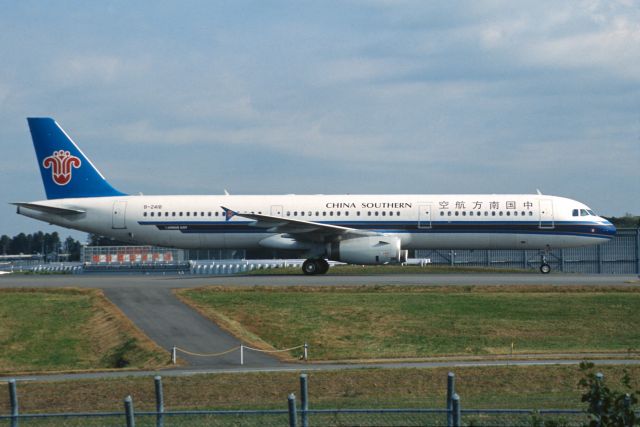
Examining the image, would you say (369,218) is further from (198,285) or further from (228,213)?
(198,285)

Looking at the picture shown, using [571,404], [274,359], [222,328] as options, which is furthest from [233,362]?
[571,404]

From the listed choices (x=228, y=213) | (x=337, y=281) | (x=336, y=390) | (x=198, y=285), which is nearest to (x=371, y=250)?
(x=337, y=281)

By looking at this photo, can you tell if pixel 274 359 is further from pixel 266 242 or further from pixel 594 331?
pixel 266 242

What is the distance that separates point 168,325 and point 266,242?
16205 millimetres

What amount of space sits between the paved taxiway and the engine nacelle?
1.04 metres

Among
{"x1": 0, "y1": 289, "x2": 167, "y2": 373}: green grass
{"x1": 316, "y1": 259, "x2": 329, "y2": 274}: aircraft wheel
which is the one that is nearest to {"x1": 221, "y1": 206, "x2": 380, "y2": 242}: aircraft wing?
{"x1": 316, "y1": 259, "x2": 329, "y2": 274}: aircraft wheel

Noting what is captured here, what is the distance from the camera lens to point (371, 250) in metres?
44.9

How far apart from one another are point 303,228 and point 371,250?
3.78 metres

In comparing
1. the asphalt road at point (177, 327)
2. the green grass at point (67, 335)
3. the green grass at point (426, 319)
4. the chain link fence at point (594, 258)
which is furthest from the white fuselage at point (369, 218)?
the chain link fence at point (594, 258)

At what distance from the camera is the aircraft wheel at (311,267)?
1891 inches

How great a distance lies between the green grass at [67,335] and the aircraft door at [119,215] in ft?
33.3

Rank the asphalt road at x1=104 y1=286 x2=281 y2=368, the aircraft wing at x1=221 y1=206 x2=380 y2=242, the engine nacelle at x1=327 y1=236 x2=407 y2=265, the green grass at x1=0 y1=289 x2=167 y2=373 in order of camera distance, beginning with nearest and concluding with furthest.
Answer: the asphalt road at x1=104 y1=286 x2=281 y2=368
the green grass at x1=0 y1=289 x2=167 y2=373
the aircraft wing at x1=221 y1=206 x2=380 y2=242
the engine nacelle at x1=327 y1=236 x2=407 y2=265

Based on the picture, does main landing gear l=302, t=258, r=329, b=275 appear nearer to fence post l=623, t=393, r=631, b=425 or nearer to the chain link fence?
the chain link fence

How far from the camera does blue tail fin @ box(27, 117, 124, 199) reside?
50.5 metres
